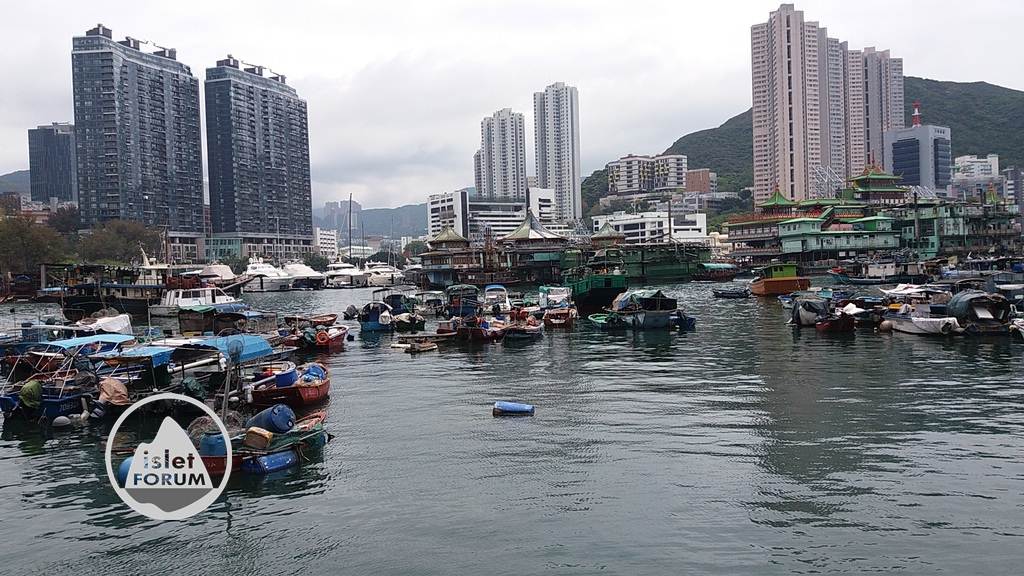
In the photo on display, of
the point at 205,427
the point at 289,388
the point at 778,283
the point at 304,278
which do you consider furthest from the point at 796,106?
the point at 205,427

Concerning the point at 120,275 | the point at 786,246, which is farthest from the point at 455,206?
the point at 120,275

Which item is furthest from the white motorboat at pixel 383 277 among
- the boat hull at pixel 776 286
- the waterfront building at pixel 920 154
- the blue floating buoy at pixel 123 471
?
the waterfront building at pixel 920 154

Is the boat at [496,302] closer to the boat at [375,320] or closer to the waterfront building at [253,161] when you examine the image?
the boat at [375,320]

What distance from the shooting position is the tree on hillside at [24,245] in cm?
9619

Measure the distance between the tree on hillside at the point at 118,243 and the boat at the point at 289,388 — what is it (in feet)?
338

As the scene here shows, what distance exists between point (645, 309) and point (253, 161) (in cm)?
15632

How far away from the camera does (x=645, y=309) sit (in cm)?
4691

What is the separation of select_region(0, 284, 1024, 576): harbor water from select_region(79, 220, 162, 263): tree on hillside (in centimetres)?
10637

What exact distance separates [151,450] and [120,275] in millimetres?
66239

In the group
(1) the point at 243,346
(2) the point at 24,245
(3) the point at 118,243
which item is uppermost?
(3) the point at 118,243

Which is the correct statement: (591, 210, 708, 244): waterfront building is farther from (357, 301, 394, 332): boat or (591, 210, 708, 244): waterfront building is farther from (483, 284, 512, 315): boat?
(357, 301, 394, 332): boat

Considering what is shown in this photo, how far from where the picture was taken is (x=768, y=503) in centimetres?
1469

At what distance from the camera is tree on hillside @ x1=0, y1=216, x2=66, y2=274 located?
96.2 meters

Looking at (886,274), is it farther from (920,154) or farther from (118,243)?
(920,154)
